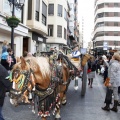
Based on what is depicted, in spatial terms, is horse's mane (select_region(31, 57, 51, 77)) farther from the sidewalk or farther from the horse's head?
the sidewalk

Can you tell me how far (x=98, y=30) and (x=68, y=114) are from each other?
73303 millimetres

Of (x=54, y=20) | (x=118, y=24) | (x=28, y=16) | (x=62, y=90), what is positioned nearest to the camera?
(x=62, y=90)

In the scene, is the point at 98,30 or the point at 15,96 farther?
the point at 98,30

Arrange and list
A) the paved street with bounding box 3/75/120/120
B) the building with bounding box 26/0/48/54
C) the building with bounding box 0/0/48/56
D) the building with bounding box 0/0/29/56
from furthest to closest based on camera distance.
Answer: the building with bounding box 26/0/48/54
the building with bounding box 0/0/48/56
the building with bounding box 0/0/29/56
the paved street with bounding box 3/75/120/120

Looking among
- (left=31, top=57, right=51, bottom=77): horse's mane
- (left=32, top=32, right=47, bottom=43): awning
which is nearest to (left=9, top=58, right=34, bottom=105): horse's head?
(left=31, top=57, right=51, bottom=77): horse's mane

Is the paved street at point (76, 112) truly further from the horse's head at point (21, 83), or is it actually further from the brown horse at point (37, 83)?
the horse's head at point (21, 83)

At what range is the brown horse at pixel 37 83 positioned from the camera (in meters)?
3.98

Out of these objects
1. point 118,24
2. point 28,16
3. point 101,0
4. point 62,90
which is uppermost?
point 101,0

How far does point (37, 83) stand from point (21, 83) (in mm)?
482

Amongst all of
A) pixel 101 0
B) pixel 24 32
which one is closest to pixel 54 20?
pixel 24 32

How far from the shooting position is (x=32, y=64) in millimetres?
4336

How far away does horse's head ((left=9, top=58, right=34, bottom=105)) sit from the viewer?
392 cm

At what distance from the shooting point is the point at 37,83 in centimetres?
441

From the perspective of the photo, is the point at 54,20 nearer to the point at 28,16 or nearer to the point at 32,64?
the point at 28,16
